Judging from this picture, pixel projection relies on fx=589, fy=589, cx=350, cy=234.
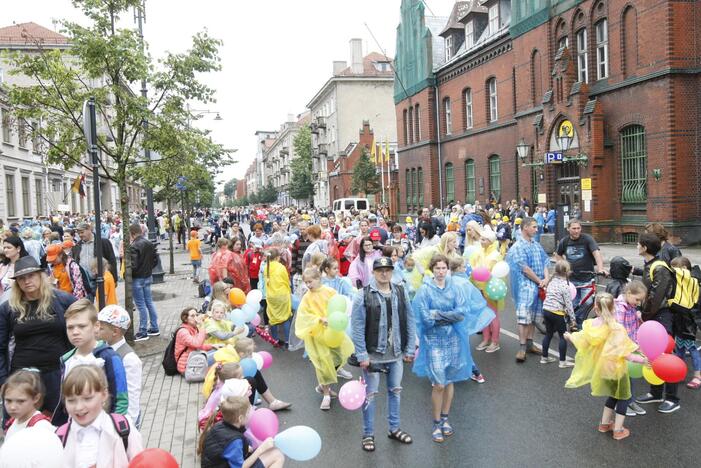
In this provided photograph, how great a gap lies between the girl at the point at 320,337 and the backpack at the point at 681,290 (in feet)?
11.3

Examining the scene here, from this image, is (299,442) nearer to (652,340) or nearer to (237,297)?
(652,340)

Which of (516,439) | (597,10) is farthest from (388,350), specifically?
(597,10)

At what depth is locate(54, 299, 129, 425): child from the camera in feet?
12.1

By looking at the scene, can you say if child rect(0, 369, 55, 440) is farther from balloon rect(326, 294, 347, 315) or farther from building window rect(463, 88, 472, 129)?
building window rect(463, 88, 472, 129)

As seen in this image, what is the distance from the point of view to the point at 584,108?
23.0 m

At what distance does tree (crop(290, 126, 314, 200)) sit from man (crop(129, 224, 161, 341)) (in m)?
62.4

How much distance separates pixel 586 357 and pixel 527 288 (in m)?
2.50

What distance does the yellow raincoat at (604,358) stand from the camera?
17.5ft

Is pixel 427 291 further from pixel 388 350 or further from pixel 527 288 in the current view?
pixel 527 288

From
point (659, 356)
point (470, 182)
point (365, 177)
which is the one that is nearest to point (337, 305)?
point (659, 356)

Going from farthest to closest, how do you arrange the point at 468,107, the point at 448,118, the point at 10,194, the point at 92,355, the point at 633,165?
1. the point at 448,118
2. the point at 468,107
3. the point at 10,194
4. the point at 633,165
5. the point at 92,355

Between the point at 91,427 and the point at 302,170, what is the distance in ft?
229

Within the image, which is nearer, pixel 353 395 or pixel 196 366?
pixel 353 395

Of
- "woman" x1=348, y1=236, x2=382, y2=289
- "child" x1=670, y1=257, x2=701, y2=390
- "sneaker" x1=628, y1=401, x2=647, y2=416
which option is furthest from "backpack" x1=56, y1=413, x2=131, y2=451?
"woman" x1=348, y1=236, x2=382, y2=289
